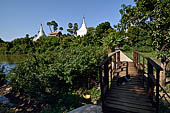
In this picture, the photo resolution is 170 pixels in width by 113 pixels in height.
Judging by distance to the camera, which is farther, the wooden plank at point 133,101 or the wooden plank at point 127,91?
the wooden plank at point 127,91

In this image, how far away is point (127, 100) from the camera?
2.85 m

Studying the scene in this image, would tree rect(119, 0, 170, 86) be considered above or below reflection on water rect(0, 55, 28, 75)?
above

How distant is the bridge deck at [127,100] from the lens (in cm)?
251

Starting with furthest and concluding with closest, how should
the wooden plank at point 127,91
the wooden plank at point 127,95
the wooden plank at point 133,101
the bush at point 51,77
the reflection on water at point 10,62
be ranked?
the reflection on water at point 10,62 → the bush at point 51,77 → the wooden plank at point 127,91 → the wooden plank at point 127,95 → the wooden plank at point 133,101

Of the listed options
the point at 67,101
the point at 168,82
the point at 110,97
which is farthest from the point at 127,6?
the point at 67,101

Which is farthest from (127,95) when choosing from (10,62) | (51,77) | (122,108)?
(10,62)

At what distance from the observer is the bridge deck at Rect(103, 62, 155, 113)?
2.51m

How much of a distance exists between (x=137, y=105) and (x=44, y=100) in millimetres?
3359

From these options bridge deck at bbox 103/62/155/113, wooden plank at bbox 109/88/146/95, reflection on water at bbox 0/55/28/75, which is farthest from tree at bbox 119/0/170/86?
reflection on water at bbox 0/55/28/75

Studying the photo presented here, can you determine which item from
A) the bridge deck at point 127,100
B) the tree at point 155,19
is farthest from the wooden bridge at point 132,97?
the tree at point 155,19

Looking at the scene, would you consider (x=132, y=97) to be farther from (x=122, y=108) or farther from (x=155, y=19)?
(x=155, y=19)

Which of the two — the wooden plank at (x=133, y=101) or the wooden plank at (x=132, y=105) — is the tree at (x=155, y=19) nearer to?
the wooden plank at (x=133, y=101)

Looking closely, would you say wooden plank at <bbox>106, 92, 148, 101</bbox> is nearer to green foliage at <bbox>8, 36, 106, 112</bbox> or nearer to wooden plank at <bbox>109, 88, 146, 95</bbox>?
wooden plank at <bbox>109, 88, 146, 95</bbox>

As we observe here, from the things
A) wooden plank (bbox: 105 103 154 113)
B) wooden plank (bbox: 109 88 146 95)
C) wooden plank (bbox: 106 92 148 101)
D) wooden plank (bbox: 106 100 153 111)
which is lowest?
wooden plank (bbox: 105 103 154 113)
